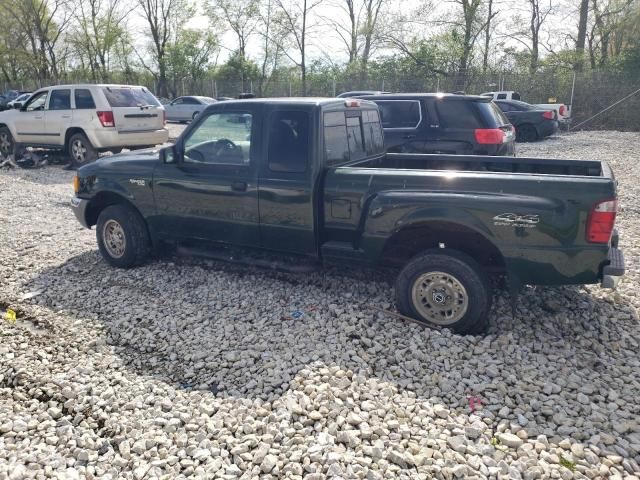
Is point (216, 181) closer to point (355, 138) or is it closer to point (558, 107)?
point (355, 138)

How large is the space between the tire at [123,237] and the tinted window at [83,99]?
734 centimetres

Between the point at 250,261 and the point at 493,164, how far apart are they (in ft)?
8.70

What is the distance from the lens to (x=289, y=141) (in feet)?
16.3

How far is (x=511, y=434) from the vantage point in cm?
328

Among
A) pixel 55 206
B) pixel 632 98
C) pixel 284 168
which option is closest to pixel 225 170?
pixel 284 168

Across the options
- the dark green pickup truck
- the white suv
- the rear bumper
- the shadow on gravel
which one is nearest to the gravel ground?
the shadow on gravel

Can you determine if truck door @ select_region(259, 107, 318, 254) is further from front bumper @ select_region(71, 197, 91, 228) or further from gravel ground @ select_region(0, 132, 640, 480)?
front bumper @ select_region(71, 197, 91, 228)

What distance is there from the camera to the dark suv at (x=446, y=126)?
883 cm

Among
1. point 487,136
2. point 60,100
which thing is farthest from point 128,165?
point 60,100

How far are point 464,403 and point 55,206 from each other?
8.25 metres

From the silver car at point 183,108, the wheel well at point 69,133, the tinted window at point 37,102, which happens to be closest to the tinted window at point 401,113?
the wheel well at point 69,133

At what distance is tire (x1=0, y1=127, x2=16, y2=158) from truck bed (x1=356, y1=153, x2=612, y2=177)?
12.2m

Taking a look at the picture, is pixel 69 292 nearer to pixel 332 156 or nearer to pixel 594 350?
pixel 332 156

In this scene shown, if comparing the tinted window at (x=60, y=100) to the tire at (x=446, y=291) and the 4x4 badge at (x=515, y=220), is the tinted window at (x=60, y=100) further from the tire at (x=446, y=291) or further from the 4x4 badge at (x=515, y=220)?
the 4x4 badge at (x=515, y=220)
